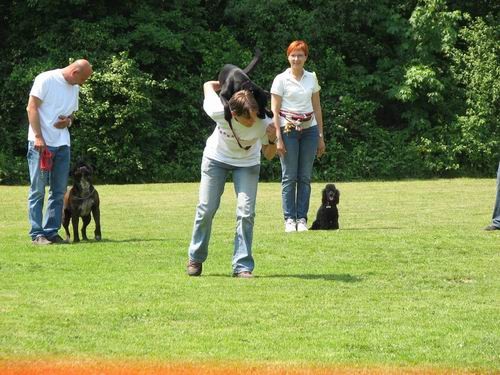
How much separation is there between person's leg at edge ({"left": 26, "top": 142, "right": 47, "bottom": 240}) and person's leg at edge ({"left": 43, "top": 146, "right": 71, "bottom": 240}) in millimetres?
88

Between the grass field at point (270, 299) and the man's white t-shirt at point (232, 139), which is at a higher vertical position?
the man's white t-shirt at point (232, 139)

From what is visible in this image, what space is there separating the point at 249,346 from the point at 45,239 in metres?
5.90

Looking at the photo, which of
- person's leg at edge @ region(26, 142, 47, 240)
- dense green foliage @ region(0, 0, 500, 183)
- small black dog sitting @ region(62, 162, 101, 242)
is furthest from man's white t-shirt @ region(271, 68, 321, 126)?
dense green foliage @ region(0, 0, 500, 183)

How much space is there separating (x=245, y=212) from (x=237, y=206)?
4.2 inches

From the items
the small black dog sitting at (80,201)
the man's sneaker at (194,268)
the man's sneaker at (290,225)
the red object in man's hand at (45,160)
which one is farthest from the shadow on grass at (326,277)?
the small black dog sitting at (80,201)

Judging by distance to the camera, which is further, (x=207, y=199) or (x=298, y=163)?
(x=298, y=163)

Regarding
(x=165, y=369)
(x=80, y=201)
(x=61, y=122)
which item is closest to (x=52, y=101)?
(x=61, y=122)

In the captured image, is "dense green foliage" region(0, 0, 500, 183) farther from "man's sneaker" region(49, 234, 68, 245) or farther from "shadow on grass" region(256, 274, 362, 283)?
"shadow on grass" region(256, 274, 362, 283)

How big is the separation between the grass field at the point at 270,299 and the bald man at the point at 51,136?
0.46 meters

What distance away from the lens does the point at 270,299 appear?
8242 mm

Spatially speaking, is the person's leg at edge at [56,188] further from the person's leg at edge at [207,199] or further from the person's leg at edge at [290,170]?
the person's leg at edge at [207,199]

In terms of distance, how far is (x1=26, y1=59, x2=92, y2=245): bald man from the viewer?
11.9 meters

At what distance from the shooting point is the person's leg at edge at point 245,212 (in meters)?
9.34

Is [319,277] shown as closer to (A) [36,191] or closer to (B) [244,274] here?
(B) [244,274]
